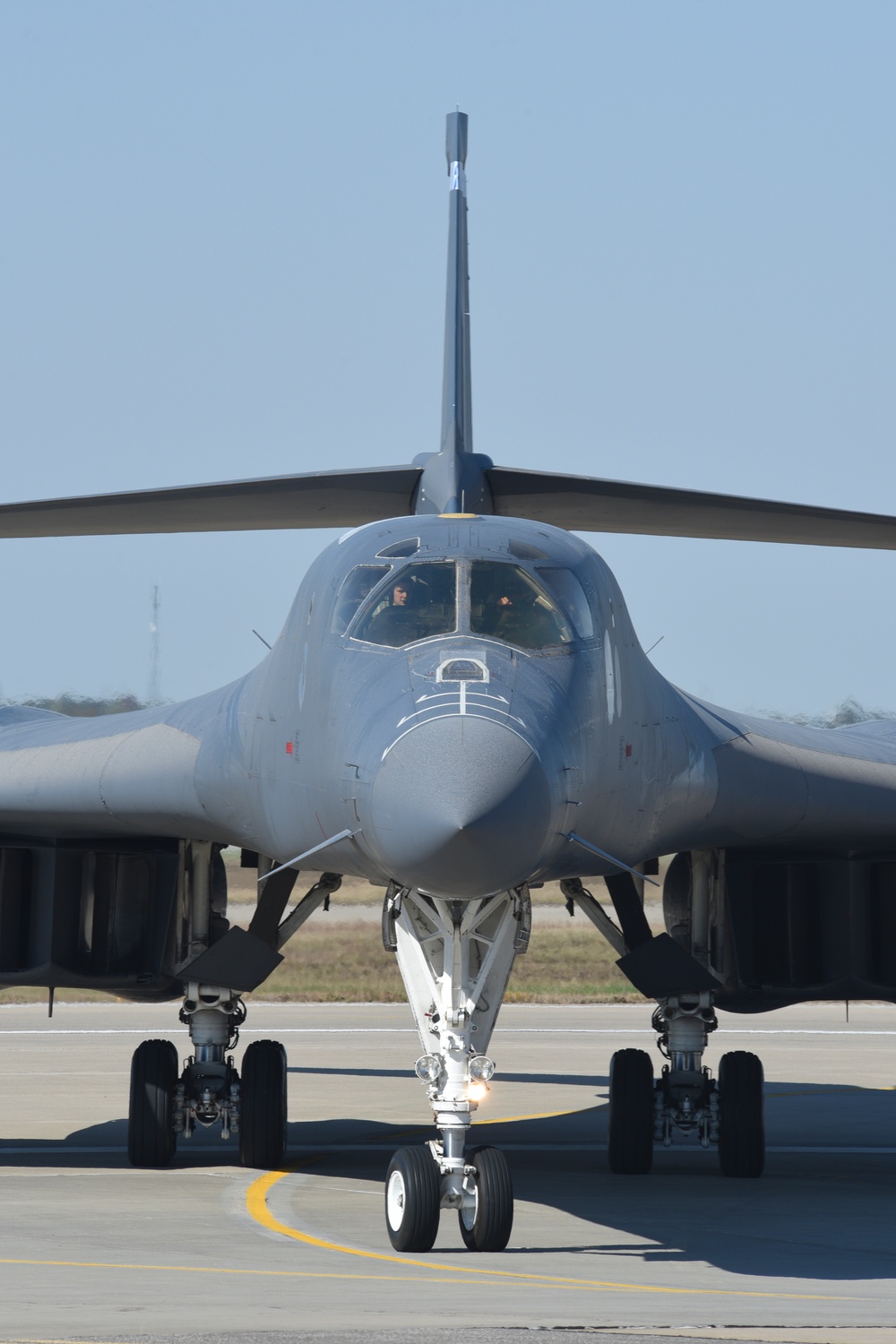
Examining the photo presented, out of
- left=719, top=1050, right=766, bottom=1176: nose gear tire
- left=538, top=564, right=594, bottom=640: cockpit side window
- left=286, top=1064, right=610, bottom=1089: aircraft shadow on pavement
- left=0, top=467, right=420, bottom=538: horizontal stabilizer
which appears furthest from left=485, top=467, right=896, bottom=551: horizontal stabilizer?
left=286, top=1064, right=610, bottom=1089: aircraft shadow on pavement

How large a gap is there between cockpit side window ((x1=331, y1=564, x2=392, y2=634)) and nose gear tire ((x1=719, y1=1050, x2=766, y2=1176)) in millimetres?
5023

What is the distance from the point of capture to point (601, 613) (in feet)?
34.3

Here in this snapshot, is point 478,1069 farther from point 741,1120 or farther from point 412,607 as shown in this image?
point 741,1120

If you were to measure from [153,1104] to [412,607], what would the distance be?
5467 mm

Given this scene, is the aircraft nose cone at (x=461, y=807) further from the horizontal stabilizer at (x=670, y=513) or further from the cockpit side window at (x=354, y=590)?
the horizontal stabilizer at (x=670, y=513)

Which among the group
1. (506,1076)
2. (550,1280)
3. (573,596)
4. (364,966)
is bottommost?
(550,1280)

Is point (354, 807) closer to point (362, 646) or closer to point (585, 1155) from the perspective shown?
point (362, 646)

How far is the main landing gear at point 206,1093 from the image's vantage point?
44.5 ft

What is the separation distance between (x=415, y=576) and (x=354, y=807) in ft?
4.65

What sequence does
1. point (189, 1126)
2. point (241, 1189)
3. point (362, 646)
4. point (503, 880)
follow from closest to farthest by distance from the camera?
point (503, 880)
point (362, 646)
point (241, 1189)
point (189, 1126)

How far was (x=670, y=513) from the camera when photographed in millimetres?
13562

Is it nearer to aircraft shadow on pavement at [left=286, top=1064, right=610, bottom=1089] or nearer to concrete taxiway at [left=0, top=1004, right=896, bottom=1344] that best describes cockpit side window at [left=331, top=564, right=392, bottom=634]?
concrete taxiway at [left=0, top=1004, right=896, bottom=1344]

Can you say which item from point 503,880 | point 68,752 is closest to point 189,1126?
point 68,752

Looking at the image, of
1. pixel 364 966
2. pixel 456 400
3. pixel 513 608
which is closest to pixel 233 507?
pixel 456 400
